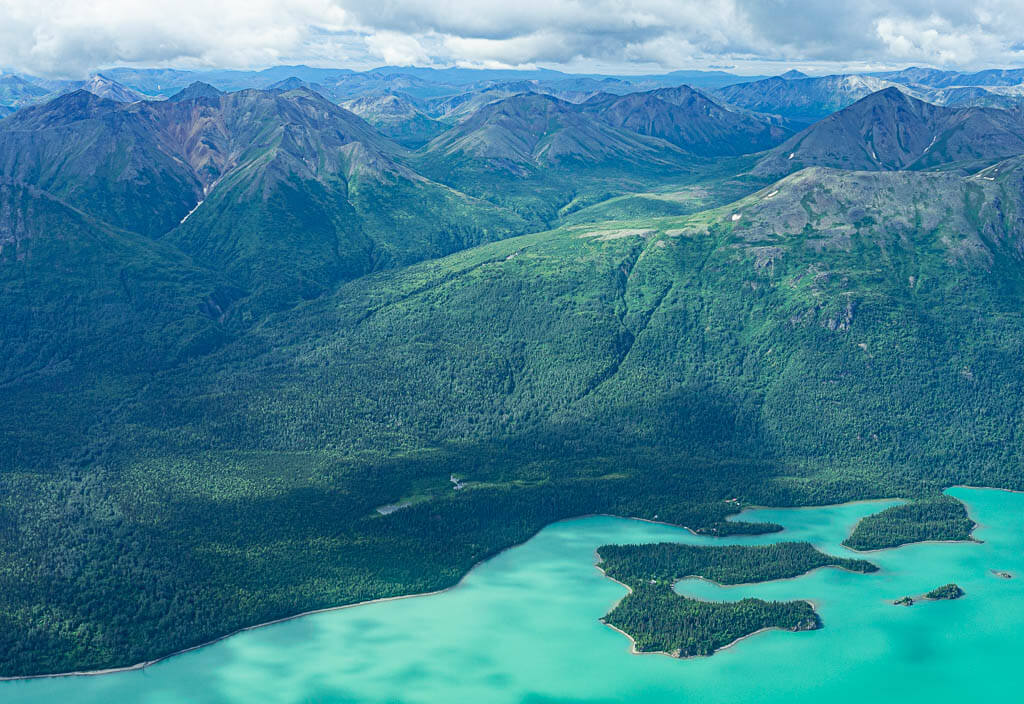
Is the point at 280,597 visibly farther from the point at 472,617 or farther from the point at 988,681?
the point at 988,681

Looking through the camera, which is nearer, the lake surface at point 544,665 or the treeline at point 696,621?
the lake surface at point 544,665

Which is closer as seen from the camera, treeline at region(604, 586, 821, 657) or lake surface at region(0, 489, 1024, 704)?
lake surface at region(0, 489, 1024, 704)

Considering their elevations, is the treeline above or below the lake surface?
above

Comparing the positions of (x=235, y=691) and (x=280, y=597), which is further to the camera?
(x=280, y=597)

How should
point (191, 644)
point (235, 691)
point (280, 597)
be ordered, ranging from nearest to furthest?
point (235, 691) < point (191, 644) < point (280, 597)

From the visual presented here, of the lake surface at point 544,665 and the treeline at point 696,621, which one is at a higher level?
the treeline at point 696,621

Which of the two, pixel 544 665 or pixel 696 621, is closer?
pixel 544 665

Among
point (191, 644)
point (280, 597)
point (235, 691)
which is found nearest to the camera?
point (235, 691)

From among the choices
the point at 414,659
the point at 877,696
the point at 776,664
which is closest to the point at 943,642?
the point at 877,696

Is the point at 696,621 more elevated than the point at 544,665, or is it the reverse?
the point at 696,621
